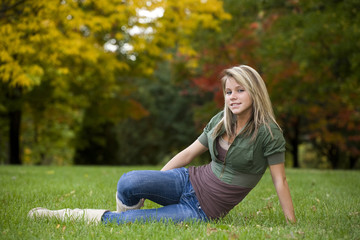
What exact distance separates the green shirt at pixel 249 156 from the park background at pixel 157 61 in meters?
0.74

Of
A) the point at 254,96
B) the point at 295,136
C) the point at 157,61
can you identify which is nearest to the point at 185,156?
the point at 254,96

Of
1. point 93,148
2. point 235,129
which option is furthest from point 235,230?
point 93,148

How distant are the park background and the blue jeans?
113 cm

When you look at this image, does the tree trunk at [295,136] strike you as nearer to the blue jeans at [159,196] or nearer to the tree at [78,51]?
the tree at [78,51]

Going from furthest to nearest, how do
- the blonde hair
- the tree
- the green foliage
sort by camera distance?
1. the green foliage
2. the tree
3. the blonde hair

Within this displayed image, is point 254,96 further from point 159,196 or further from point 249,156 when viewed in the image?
point 159,196

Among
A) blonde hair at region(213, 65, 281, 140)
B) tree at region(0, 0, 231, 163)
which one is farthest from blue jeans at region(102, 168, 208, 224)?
tree at region(0, 0, 231, 163)

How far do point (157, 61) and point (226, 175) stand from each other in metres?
13.8

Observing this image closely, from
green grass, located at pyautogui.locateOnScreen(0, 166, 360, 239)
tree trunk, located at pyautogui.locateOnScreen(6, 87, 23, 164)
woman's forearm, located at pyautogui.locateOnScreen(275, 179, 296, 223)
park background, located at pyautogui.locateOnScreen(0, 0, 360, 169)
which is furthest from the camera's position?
tree trunk, located at pyautogui.locateOnScreen(6, 87, 23, 164)

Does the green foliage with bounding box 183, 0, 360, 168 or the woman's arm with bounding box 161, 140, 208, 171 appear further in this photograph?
the green foliage with bounding box 183, 0, 360, 168

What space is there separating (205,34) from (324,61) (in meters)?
6.66

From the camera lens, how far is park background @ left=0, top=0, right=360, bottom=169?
9.09 metres

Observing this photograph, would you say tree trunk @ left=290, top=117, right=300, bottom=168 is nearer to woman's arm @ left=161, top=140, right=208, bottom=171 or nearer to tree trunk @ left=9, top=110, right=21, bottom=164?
tree trunk @ left=9, top=110, right=21, bottom=164

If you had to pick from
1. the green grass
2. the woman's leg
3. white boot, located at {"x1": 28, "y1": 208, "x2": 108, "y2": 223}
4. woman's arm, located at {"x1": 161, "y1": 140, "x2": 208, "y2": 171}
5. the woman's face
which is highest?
the woman's face
